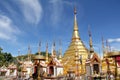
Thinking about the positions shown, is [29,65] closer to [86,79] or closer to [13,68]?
[13,68]

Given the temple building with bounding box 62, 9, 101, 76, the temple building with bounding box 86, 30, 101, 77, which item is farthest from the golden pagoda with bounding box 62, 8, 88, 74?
the temple building with bounding box 86, 30, 101, 77

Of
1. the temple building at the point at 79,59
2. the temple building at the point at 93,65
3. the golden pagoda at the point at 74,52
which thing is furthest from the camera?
the golden pagoda at the point at 74,52

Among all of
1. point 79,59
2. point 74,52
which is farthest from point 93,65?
point 74,52

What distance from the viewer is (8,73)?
182 feet

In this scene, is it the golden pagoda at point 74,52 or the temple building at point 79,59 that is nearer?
the temple building at point 79,59

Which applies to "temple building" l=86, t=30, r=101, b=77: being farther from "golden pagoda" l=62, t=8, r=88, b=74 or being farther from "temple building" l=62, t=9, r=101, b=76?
"golden pagoda" l=62, t=8, r=88, b=74

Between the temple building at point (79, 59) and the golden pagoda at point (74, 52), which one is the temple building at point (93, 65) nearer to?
the temple building at point (79, 59)

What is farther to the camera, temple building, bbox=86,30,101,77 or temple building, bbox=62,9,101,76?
temple building, bbox=62,9,101,76

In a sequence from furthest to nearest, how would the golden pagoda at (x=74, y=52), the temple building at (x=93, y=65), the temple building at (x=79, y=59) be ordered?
1. the golden pagoda at (x=74, y=52)
2. the temple building at (x=79, y=59)
3. the temple building at (x=93, y=65)

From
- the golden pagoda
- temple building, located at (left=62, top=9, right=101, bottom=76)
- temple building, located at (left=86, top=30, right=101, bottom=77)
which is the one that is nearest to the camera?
temple building, located at (left=86, top=30, right=101, bottom=77)

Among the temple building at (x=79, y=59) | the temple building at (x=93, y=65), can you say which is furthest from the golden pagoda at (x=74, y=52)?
the temple building at (x=93, y=65)

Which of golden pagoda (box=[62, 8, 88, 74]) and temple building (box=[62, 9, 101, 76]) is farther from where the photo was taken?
golden pagoda (box=[62, 8, 88, 74])

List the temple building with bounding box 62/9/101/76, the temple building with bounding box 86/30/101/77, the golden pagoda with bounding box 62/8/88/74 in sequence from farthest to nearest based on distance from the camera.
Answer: the golden pagoda with bounding box 62/8/88/74
the temple building with bounding box 62/9/101/76
the temple building with bounding box 86/30/101/77

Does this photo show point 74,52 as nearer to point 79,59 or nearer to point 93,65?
point 79,59
